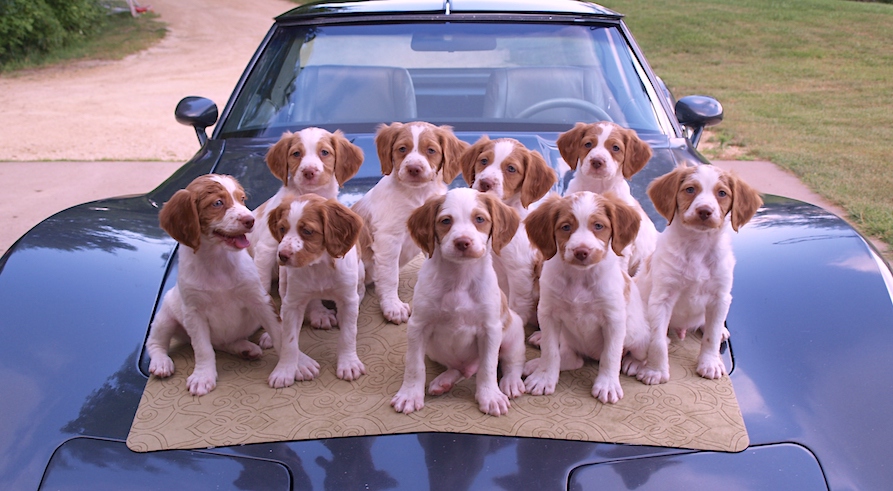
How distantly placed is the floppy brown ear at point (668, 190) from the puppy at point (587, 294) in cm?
20

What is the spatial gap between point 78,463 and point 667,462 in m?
1.64

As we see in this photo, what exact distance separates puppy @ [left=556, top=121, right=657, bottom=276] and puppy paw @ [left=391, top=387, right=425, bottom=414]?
1.02 m

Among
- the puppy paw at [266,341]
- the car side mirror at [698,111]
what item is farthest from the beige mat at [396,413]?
the car side mirror at [698,111]

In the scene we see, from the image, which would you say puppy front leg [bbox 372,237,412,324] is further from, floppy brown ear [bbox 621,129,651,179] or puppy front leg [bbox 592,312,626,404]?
floppy brown ear [bbox 621,129,651,179]

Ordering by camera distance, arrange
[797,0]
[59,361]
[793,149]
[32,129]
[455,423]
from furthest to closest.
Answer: [797,0] → [32,129] → [793,149] → [59,361] → [455,423]

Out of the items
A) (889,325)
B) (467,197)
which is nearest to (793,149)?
(889,325)

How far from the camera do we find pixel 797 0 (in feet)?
78.8

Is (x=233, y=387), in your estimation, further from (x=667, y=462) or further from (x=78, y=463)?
(x=667, y=462)

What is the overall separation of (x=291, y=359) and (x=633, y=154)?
4.95ft

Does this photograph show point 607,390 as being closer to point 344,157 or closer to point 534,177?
point 534,177

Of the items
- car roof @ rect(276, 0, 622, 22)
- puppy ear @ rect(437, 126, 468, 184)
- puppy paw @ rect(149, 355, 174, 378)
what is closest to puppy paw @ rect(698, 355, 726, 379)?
puppy ear @ rect(437, 126, 468, 184)

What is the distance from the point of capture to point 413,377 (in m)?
2.48

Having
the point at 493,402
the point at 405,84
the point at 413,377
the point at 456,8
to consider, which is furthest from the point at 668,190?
the point at 405,84

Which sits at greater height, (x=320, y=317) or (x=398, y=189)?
(x=398, y=189)
